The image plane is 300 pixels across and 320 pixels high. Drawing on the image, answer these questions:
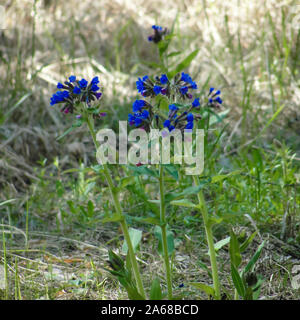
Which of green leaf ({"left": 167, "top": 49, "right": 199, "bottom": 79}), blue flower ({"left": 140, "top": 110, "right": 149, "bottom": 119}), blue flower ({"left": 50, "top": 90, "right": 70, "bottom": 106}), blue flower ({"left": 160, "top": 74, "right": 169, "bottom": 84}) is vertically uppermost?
green leaf ({"left": 167, "top": 49, "right": 199, "bottom": 79})

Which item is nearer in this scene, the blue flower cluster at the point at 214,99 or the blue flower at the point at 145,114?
the blue flower at the point at 145,114

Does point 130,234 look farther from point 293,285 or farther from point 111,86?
point 111,86

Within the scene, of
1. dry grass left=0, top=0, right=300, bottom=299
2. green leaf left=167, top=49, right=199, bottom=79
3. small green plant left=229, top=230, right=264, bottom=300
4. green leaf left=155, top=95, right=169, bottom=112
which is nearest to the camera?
small green plant left=229, top=230, right=264, bottom=300

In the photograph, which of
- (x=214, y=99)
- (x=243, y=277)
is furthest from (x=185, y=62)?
(x=243, y=277)

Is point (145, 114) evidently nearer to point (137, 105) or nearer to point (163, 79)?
point (137, 105)

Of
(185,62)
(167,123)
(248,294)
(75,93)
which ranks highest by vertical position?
(185,62)

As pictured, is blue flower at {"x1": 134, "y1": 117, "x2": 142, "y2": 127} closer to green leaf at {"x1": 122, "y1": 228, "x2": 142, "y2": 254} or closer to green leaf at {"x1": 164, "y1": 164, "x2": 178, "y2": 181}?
green leaf at {"x1": 164, "y1": 164, "x2": 178, "y2": 181}

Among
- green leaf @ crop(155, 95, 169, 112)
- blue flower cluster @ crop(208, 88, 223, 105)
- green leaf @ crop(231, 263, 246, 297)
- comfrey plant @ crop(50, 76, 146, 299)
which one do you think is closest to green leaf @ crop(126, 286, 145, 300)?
comfrey plant @ crop(50, 76, 146, 299)

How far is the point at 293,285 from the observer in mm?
1838

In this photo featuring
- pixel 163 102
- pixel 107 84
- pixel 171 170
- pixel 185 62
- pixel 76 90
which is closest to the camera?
pixel 171 170

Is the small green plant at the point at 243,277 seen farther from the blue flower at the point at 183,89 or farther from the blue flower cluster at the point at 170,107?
the blue flower at the point at 183,89

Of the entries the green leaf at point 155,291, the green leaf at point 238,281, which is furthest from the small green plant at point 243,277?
the green leaf at point 155,291

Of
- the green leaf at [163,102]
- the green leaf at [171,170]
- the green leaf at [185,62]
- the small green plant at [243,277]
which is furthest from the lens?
the green leaf at [185,62]
